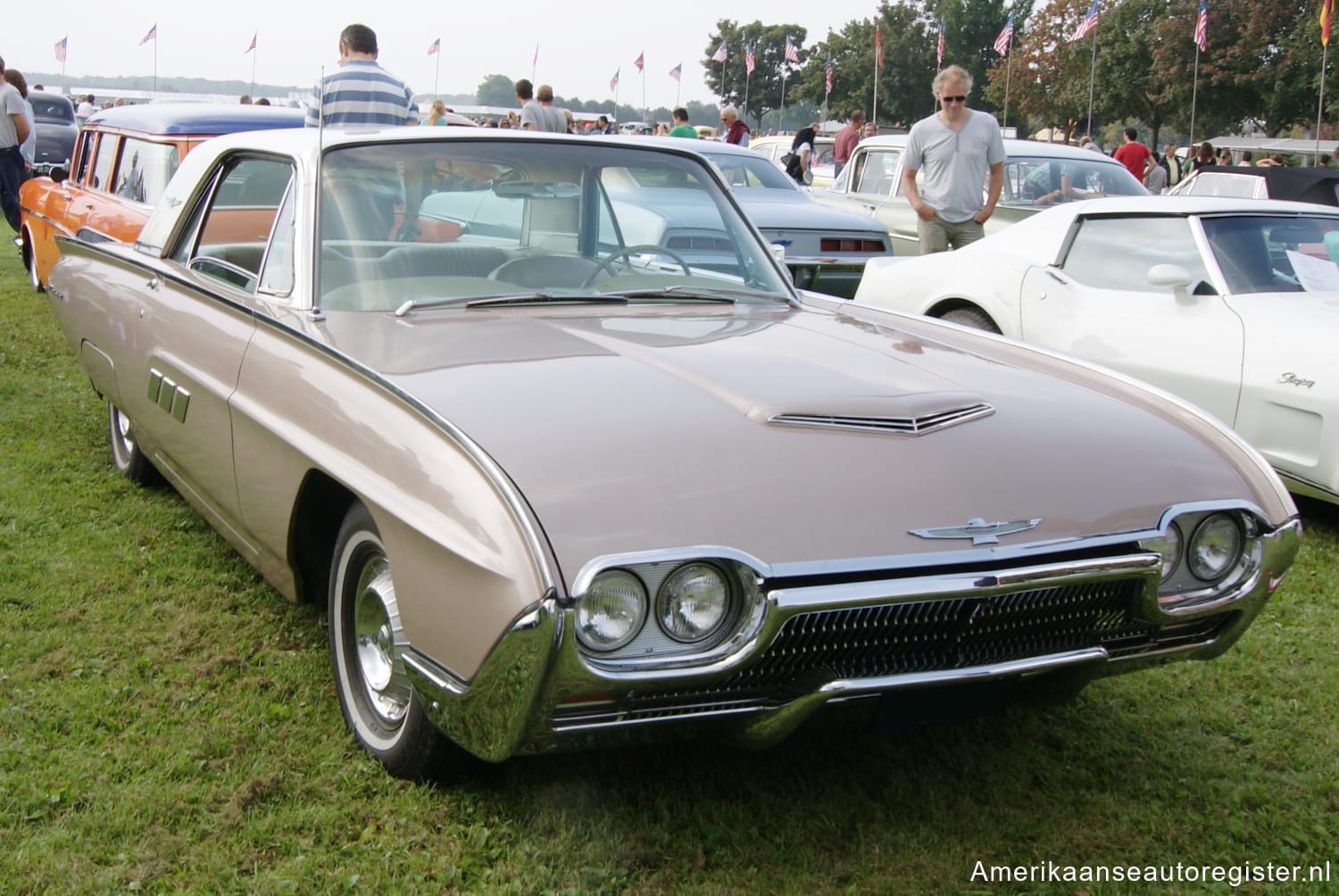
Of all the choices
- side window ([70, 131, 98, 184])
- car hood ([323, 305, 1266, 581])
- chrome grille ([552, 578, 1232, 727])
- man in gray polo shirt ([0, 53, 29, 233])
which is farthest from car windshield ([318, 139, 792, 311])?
man in gray polo shirt ([0, 53, 29, 233])

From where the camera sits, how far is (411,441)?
7.36 ft

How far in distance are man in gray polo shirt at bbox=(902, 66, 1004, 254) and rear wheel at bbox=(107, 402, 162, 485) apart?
4.51 m

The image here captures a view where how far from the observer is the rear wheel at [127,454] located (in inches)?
181

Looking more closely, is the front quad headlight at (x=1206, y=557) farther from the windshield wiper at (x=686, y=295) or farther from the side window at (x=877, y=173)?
the side window at (x=877, y=173)

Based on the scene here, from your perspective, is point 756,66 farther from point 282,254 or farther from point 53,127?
point 282,254

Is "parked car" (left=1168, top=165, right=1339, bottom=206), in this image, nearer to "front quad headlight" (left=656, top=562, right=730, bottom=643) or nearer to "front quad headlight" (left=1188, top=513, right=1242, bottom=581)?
"front quad headlight" (left=1188, top=513, right=1242, bottom=581)

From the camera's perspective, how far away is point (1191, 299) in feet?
16.5

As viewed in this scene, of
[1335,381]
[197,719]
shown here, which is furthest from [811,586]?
[1335,381]

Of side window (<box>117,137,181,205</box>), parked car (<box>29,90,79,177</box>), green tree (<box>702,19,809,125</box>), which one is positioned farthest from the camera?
green tree (<box>702,19,809,125</box>)

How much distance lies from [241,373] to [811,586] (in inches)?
65.5

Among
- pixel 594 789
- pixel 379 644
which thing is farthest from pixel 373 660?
pixel 594 789

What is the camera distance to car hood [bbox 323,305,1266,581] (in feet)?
6.74

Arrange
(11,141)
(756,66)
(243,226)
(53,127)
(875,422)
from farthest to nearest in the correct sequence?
1. (756,66)
2. (53,127)
3. (11,141)
4. (243,226)
5. (875,422)

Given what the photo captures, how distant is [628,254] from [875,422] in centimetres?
133
